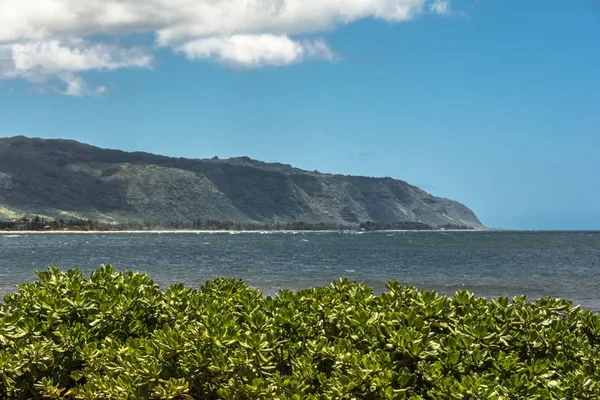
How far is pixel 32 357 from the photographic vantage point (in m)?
7.32

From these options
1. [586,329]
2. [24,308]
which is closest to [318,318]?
[586,329]

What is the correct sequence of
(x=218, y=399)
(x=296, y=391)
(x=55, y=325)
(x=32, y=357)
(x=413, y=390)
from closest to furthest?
1. (x=296, y=391)
2. (x=413, y=390)
3. (x=218, y=399)
4. (x=32, y=357)
5. (x=55, y=325)

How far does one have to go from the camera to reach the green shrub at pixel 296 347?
19.7ft

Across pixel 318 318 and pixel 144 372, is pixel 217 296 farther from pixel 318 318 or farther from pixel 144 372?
pixel 144 372

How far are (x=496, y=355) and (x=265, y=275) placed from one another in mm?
48992

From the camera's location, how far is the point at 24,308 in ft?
27.1

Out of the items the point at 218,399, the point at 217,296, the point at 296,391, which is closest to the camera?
the point at 296,391

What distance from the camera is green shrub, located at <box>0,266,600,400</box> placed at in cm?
602

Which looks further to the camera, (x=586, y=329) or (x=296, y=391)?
(x=586, y=329)

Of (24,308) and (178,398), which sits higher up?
(24,308)

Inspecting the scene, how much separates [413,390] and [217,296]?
→ 3.61m

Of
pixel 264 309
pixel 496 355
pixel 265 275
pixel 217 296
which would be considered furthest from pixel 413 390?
pixel 265 275

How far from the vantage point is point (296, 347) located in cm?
701

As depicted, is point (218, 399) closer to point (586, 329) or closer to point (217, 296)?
point (217, 296)
